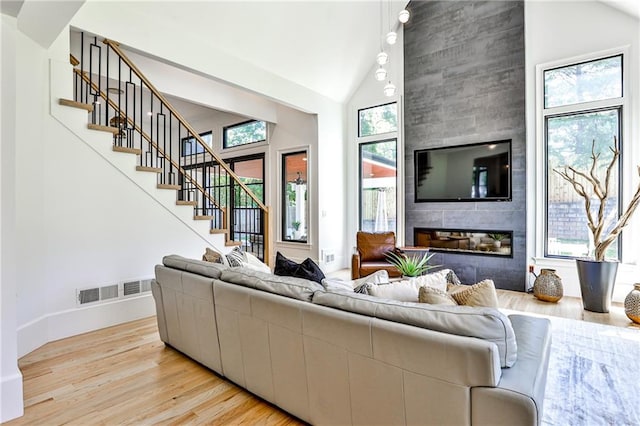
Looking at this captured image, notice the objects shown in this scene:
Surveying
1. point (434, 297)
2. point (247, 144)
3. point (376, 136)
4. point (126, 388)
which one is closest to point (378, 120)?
point (376, 136)

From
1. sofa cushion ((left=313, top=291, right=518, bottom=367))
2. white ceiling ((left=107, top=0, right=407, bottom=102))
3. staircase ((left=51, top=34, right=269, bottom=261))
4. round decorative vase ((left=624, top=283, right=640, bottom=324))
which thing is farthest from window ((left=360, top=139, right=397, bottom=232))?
sofa cushion ((left=313, top=291, right=518, bottom=367))

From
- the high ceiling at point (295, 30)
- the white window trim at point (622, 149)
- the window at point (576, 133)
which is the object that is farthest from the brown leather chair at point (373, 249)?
the high ceiling at point (295, 30)

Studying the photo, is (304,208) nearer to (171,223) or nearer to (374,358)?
(171,223)

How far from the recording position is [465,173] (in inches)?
214

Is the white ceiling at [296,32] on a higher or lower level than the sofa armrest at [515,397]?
higher

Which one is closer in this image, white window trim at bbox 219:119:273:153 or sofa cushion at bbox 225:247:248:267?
sofa cushion at bbox 225:247:248:267

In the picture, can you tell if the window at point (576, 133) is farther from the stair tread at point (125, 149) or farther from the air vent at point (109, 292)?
the air vent at point (109, 292)

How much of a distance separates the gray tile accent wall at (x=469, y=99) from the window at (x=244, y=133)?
125 inches

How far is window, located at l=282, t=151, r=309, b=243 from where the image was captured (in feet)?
22.0

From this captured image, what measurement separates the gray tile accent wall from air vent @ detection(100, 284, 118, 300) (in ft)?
14.9

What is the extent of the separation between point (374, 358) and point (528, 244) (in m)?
4.44

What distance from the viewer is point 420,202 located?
5879mm

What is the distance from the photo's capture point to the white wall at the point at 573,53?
4.18m

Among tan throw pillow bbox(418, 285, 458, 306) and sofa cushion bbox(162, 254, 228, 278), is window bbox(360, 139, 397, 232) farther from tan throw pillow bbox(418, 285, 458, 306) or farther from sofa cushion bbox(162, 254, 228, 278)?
tan throw pillow bbox(418, 285, 458, 306)
